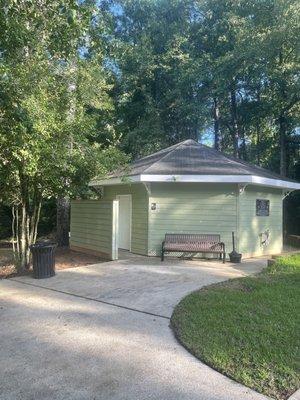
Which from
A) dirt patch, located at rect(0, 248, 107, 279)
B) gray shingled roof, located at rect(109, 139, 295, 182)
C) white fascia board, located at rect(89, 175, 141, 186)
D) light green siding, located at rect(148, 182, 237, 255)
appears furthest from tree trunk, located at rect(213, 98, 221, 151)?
dirt patch, located at rect(0, 248, 107, 279)

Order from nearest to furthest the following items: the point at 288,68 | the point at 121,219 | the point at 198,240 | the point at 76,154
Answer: the point at 76,154, the point at 198,240, the point at 121,219, the point at 288,68

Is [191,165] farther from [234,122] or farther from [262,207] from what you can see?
[234,122]

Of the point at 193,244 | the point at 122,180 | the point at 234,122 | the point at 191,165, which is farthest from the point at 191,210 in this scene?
the point at 234,122

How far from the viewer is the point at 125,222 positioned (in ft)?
44.2

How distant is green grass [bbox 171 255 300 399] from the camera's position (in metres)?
3.67

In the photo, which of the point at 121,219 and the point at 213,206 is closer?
the point at 213,206

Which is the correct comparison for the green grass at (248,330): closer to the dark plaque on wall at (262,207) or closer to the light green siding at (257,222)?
the light green siding at (257,222)

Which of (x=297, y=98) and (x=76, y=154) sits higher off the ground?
(x=297, y=98)

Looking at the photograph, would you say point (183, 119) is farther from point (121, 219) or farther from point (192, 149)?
point (121, 219)

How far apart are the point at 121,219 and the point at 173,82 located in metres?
12.9

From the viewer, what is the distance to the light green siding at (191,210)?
39.1 feet

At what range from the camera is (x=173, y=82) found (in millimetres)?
23547

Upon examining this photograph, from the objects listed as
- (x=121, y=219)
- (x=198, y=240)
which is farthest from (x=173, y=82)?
(x=198, y=240)

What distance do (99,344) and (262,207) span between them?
9929 millimetres
